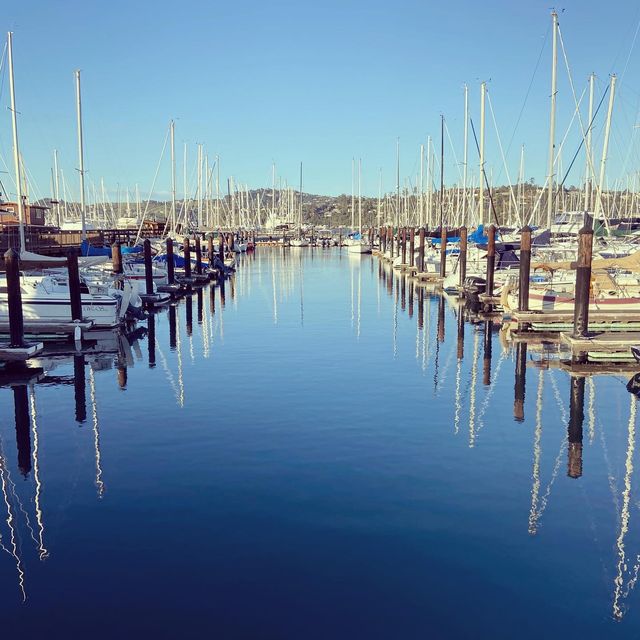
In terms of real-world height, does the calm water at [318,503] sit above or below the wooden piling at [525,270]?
below

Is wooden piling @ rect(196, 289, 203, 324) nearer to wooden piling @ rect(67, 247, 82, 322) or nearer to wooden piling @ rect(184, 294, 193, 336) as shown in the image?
wooden piling @ rect(184, 294, 193, 336)

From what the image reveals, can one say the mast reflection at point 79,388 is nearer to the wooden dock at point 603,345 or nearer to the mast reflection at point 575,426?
the mast reflection at point 575,426

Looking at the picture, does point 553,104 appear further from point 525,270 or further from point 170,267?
point 170,267

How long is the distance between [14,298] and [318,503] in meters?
14.2

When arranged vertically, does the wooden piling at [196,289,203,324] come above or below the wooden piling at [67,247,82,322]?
below

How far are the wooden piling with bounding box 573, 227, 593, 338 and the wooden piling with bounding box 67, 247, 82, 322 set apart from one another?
17.0 m

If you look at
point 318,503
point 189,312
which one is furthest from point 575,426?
point 189,312

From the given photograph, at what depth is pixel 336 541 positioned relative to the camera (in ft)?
33.2

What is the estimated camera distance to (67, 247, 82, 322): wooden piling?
25609mm

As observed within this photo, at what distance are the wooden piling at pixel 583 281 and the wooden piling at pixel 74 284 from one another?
55.9 feet

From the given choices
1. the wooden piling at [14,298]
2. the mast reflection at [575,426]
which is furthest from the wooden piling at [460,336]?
the wooden piling at [14,298]

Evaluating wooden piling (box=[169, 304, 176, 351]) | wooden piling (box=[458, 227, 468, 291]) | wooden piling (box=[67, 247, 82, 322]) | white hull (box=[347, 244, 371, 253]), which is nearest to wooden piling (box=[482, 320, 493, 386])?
wooden piling (box=[458, 227, 468, 291])

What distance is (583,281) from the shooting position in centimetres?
2242

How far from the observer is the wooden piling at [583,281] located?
875 inches
